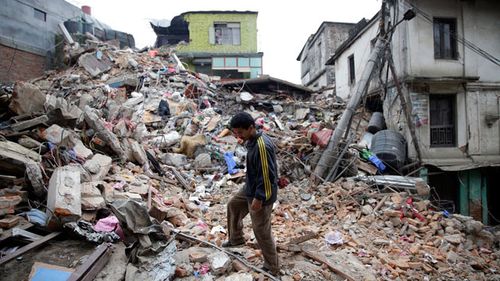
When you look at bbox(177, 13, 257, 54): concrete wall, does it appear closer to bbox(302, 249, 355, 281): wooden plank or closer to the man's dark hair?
bbox(302, 249, 355, 281): wooden plank

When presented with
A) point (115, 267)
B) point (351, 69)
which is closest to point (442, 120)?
point (351, 69)

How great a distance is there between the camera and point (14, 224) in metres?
3.40

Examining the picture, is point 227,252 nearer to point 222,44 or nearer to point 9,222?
point 9,222

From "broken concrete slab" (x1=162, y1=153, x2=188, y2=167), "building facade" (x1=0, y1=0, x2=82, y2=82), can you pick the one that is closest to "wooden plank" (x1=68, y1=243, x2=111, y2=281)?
"broken concrete slab" (x1=162, y1=153, x2=188, y2=167)

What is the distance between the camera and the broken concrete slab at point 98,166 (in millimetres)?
5089

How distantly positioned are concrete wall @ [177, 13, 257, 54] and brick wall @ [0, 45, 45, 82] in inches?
338

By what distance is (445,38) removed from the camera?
1095cm

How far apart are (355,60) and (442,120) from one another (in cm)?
484

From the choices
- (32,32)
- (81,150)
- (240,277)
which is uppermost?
(32,32)

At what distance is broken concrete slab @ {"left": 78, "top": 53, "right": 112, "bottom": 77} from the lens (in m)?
15.2

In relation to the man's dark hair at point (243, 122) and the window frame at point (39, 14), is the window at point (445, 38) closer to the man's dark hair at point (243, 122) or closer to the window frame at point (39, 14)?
the man's dark hair at point (243, 122)

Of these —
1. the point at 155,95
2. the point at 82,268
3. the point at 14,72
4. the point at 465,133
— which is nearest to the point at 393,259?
the point at 82,268

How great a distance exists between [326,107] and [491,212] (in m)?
7.74

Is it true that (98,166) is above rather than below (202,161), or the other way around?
above
